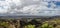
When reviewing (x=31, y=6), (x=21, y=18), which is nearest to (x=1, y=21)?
(x=21, y=18)

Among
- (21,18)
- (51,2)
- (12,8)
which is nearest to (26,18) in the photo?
(21,18)

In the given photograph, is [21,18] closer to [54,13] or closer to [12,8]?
[12,8]

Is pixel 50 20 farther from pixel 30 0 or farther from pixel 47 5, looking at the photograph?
pixel 30 0

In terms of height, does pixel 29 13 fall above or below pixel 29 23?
above

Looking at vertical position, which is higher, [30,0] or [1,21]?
[30,0]

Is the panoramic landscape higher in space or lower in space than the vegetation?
higher

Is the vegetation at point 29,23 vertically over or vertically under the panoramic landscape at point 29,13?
under
